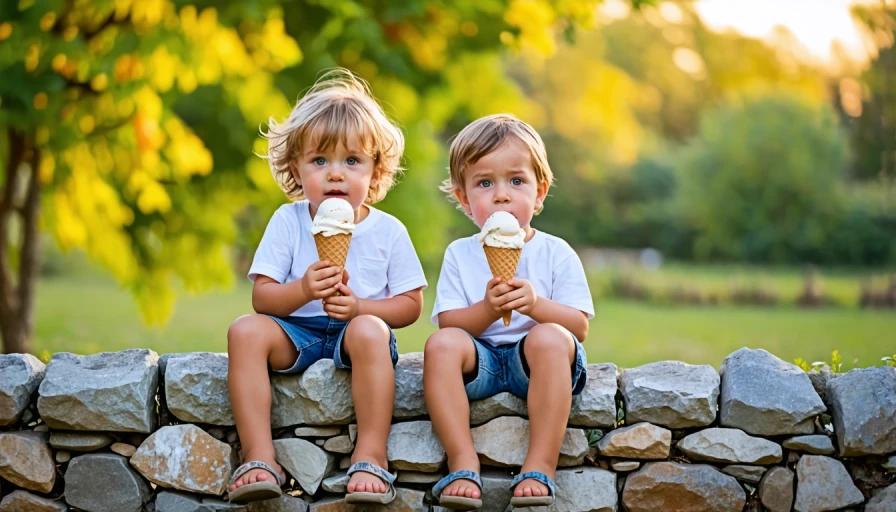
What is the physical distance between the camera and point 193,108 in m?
7.02

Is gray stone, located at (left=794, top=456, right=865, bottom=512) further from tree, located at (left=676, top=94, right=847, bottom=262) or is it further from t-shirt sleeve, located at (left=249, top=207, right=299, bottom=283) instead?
tree, located at (left=676, top=94, right=847, bottom=262)

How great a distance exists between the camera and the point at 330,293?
8.92 feet

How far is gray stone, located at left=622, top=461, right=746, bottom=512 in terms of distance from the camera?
2.75 metres

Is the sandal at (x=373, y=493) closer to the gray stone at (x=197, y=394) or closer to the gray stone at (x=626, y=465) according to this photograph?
the gray stone at (x=197, y=394)

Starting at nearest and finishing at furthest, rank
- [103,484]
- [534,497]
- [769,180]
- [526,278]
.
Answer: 1. [534,497]
2. [103,484]
3. [526,278]
4. [769,180]

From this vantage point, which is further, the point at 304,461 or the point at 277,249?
the point at 277,249

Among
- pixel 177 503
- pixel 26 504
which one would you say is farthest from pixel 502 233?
pixel 26 504

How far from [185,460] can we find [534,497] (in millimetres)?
1151

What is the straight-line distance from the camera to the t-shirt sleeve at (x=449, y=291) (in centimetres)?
290

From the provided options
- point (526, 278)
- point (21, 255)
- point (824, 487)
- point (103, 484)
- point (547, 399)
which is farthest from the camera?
point (21, 255)

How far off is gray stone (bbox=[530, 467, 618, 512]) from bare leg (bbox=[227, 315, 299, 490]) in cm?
89

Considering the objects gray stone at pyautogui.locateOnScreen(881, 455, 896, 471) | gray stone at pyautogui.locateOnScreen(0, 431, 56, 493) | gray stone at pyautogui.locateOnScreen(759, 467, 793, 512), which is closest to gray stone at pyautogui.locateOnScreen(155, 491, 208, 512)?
gray stone at pyautogui.locateOnScreen(0, 431, 56, 493)

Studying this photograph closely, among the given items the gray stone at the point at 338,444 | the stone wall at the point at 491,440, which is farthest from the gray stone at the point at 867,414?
A: the gray stone at the point at 338,444

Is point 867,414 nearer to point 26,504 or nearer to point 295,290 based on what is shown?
point 295,290
